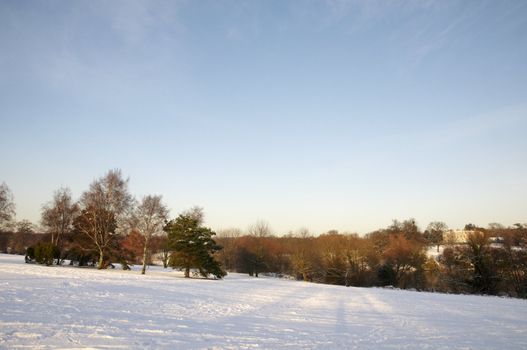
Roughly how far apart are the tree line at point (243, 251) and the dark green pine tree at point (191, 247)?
11 cm

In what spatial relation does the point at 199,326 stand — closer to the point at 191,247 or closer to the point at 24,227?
the point at 191,247

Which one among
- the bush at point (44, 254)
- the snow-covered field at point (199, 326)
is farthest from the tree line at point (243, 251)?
the snow-covered field at point (199, 326)

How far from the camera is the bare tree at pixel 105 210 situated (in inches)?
1560

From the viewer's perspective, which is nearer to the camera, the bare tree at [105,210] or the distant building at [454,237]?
the bare tree at [105,210]

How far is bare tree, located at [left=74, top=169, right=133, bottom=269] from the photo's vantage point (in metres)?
39.6

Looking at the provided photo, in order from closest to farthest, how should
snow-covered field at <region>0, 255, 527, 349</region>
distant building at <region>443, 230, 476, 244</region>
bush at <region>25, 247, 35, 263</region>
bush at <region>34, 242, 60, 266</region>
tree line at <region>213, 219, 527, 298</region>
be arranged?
snow-covered field at <region>0, 255, 527, 349</region>, bush at <region>34, 242, 60, 266</region>, bush at <region>25, 247, 35, 263</region>, tree line at <region>213, 219, 527, 298</region>, distant building at <region>443, 230, 476, 244</region>

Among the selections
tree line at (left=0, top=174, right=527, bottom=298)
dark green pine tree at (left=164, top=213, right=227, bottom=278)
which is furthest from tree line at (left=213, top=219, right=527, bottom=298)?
dark green pine tree at (left=164, top=213, right=227, bottom=278)

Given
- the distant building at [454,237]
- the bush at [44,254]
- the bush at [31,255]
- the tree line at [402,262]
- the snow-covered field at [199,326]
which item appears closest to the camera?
the snow-covered field at [199,326]

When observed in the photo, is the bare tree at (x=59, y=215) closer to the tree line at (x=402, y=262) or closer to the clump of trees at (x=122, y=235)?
the clump of trees at (x=122, y=235)

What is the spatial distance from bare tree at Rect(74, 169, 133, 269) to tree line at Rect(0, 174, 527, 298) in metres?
0.11

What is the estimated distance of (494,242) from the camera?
5847 centimetres

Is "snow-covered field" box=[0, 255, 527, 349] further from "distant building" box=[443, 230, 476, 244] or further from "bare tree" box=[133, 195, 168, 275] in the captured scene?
"distant building" box=[443, 230, 476, 244]

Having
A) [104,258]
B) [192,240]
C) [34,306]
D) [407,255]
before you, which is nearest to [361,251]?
[407,255]

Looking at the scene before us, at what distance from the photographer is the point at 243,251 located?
74625 mm
